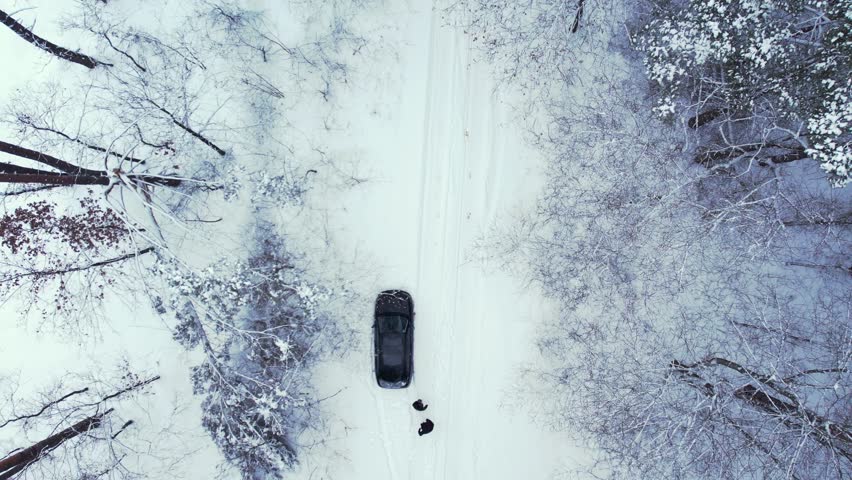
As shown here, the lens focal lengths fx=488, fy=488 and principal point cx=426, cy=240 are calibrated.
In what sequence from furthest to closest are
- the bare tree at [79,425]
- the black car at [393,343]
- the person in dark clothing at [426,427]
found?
the person in dark clothing at [426,427] < the black car at [393,343] < the bare tree at [79,425]

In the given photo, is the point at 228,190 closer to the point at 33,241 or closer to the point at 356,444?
the point at 33,241

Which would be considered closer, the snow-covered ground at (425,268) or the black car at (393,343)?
the black car at (393,343)

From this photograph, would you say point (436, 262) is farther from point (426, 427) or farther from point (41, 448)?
point (41, 448)

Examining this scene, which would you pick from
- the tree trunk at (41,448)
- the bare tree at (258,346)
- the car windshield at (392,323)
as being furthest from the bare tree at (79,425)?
the car windshield at (392,323)

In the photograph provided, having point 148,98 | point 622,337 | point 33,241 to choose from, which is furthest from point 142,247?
point 622,337

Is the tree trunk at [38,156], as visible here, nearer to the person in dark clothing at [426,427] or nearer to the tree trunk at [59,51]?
the tree trunk at [59,51]

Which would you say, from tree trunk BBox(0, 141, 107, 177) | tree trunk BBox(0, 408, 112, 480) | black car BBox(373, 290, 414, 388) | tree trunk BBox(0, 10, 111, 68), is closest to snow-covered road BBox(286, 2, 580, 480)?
black car BBox(373, 290, 414, 388)

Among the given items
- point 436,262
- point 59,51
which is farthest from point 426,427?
point 59,51
